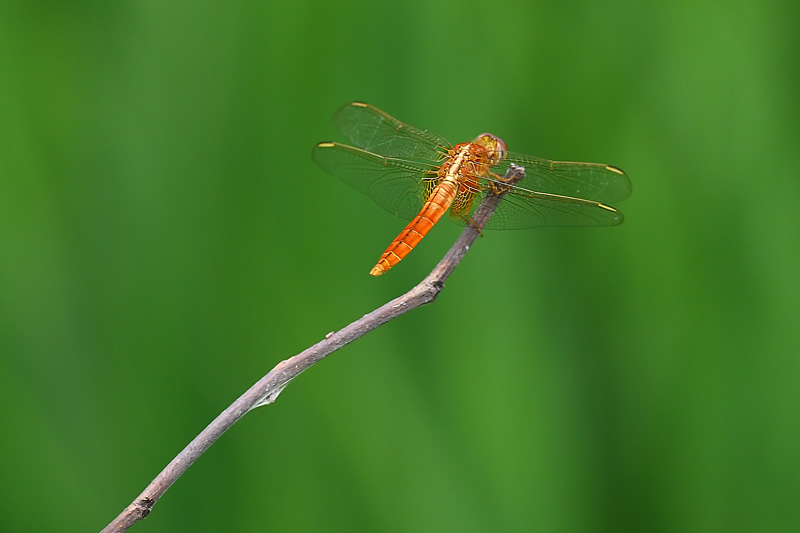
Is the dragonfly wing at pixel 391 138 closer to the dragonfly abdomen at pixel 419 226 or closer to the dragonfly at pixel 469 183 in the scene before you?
the dragonfly at pixel 469 183

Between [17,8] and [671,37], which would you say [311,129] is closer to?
[17,8]

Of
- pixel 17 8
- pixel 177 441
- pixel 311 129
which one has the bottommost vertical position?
pixel 177 441

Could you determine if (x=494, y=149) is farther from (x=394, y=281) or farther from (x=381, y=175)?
(x=394, y=281)

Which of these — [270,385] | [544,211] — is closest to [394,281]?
[544,211]

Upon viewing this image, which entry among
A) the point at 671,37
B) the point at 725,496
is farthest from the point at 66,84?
the point at 725,496

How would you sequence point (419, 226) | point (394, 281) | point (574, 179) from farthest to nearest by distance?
point (394, 281)
point (574, 179)
point (419, 226)
